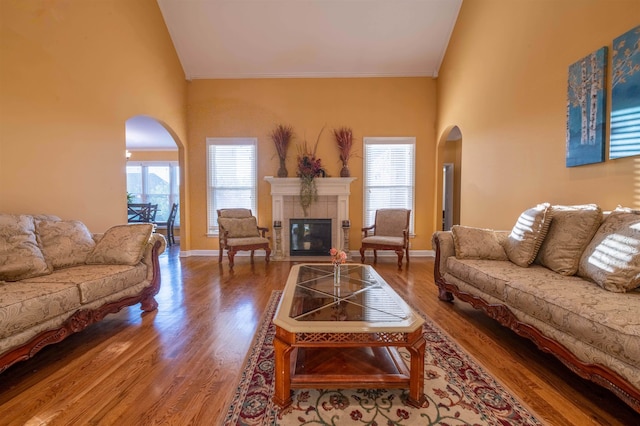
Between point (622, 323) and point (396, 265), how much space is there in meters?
3.28

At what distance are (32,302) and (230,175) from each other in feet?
12.9

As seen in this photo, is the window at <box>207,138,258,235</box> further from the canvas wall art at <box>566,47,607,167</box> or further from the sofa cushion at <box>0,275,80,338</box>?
the canvas wall art at <box>566,47,607,167</box>

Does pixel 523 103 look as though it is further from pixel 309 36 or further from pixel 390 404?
pixel 309 36

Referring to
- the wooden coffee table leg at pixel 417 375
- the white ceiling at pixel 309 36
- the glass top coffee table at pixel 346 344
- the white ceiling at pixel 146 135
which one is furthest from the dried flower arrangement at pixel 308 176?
the wooden coffee table leg at pixel 417 375

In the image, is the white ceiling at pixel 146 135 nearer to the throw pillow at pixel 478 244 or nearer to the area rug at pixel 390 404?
the area rug at pixel 390 404

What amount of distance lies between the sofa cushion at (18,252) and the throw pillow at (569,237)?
3.81m

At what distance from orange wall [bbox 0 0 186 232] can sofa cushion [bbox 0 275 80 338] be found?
3.96ft

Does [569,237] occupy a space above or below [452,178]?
below

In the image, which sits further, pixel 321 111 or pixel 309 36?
pixel 321 111

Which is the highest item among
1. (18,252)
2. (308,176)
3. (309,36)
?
(309,36)

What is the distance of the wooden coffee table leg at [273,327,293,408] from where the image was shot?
4.40 ft

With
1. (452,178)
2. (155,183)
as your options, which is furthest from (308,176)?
(155,183)

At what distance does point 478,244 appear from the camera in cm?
263

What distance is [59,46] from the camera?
9.14 ft
